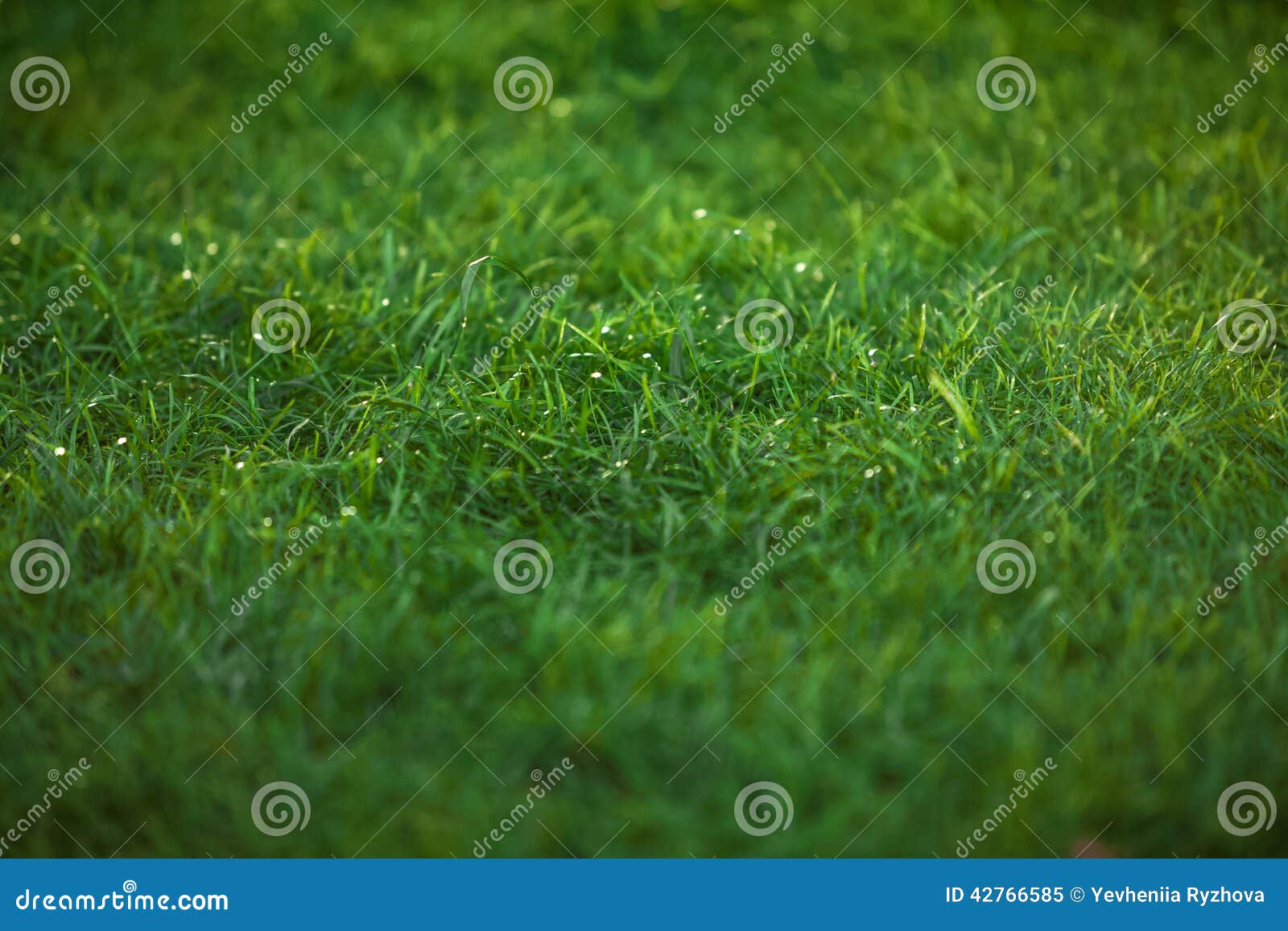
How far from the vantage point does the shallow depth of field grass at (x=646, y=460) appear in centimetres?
230

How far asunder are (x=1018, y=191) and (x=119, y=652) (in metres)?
3.53

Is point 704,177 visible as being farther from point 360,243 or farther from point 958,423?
point 958,423

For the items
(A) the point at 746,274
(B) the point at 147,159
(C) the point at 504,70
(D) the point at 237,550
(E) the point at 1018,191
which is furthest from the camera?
(C) the point at 504,70

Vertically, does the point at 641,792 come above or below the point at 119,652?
above

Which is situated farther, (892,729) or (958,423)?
(958,423)

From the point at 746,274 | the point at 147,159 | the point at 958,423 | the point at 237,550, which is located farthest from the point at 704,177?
the point at 237,550

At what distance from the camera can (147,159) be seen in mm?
4512

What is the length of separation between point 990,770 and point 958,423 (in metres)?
1.05

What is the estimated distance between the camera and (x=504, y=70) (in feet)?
16.4

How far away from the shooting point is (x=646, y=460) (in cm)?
296

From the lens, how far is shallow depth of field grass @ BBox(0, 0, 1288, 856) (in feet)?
7.54

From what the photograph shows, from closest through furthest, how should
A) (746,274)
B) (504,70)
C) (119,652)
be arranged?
1. (119,652)
2. (746,274)
3. (504,70)

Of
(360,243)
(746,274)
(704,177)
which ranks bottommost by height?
(360,243)

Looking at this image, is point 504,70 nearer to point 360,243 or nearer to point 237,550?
point 360,243
